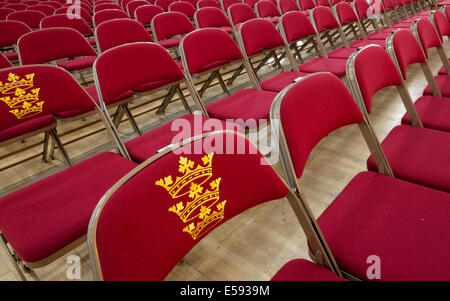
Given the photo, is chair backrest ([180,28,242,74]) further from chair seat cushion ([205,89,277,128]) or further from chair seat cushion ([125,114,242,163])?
chair seat cushion ([125,114,242,163])

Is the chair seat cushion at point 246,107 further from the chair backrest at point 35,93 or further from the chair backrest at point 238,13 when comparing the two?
the chair backrest at point 238,13

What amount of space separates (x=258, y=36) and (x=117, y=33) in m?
1.25

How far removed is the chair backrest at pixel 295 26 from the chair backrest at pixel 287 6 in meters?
1.49

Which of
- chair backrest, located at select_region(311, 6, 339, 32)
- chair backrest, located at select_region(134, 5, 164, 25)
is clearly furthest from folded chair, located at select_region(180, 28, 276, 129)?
chair backrest, located at select_region(134, 5, 164, 25)

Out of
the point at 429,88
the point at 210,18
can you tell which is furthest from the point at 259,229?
the point at 210,18

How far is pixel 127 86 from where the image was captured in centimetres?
164

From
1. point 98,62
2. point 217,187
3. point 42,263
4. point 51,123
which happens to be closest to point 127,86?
point 98,62

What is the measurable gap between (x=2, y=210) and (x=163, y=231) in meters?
0.82

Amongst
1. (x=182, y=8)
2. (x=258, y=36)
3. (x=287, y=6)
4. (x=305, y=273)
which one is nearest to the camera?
(x=305, y=273)

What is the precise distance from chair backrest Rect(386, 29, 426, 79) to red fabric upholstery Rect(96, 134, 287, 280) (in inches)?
51.7

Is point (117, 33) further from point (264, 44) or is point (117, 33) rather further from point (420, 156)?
point (420, 156)

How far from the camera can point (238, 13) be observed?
351 centimetres

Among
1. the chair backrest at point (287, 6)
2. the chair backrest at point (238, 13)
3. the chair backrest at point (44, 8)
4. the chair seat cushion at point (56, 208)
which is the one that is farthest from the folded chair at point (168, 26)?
the chair backrest at point (44, 8)
